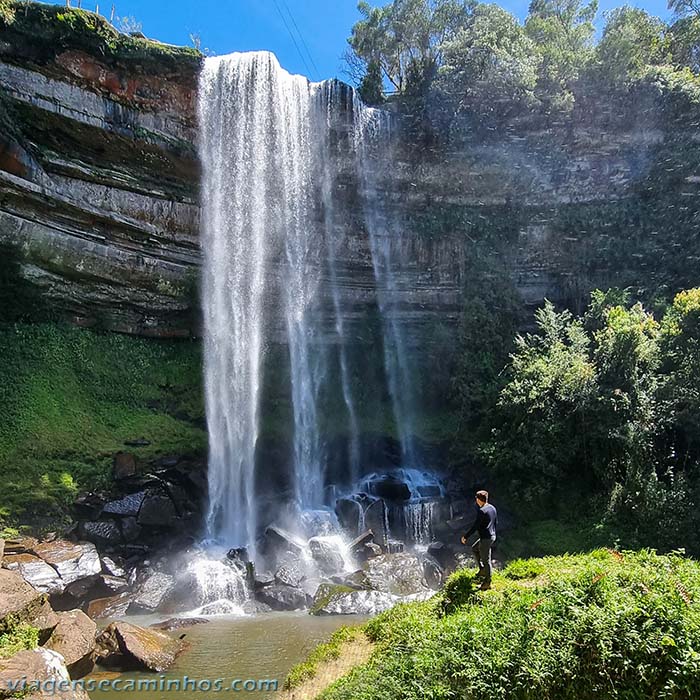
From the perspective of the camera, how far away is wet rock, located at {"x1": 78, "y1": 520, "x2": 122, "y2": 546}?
13.1 metres

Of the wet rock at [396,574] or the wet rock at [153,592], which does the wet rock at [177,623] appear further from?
the wet rock at [396,574]

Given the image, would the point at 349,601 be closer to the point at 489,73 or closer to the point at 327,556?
the point at 327,556

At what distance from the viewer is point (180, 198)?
19422 millimetres

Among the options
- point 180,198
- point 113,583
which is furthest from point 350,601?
point 180,198

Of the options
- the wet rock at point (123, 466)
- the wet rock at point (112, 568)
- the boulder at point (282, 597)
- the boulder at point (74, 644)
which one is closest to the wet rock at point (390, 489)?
the boulder at point (282, 597)

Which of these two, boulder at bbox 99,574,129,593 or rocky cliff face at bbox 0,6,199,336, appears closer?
boulder at bbox 99,574,129,593

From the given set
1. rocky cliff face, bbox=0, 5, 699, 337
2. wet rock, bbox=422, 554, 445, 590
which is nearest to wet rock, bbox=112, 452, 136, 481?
rocky cliff face, bbox=0, 5, 699, 337

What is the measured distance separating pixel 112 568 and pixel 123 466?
133 inches

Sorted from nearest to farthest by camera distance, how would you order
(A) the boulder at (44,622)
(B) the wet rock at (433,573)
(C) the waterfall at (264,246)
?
(A) the boulder at (44,622) → (B) the wet rock at (433,573) → (C) the waterfall at (264,246)

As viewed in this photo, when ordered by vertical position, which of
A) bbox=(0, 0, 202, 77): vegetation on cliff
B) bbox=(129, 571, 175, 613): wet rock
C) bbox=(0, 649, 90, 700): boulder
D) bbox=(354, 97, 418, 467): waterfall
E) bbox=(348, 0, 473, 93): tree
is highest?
bbox=(348, 0, 473, 93): tree

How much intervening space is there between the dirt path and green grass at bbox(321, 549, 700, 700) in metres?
0.57

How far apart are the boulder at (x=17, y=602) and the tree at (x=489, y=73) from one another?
22336 mm

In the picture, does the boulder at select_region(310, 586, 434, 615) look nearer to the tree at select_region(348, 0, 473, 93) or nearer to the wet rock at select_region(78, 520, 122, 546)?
the wet rock at select_region(78, 520, 122, 546)

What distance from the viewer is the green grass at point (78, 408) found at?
13.8 m
